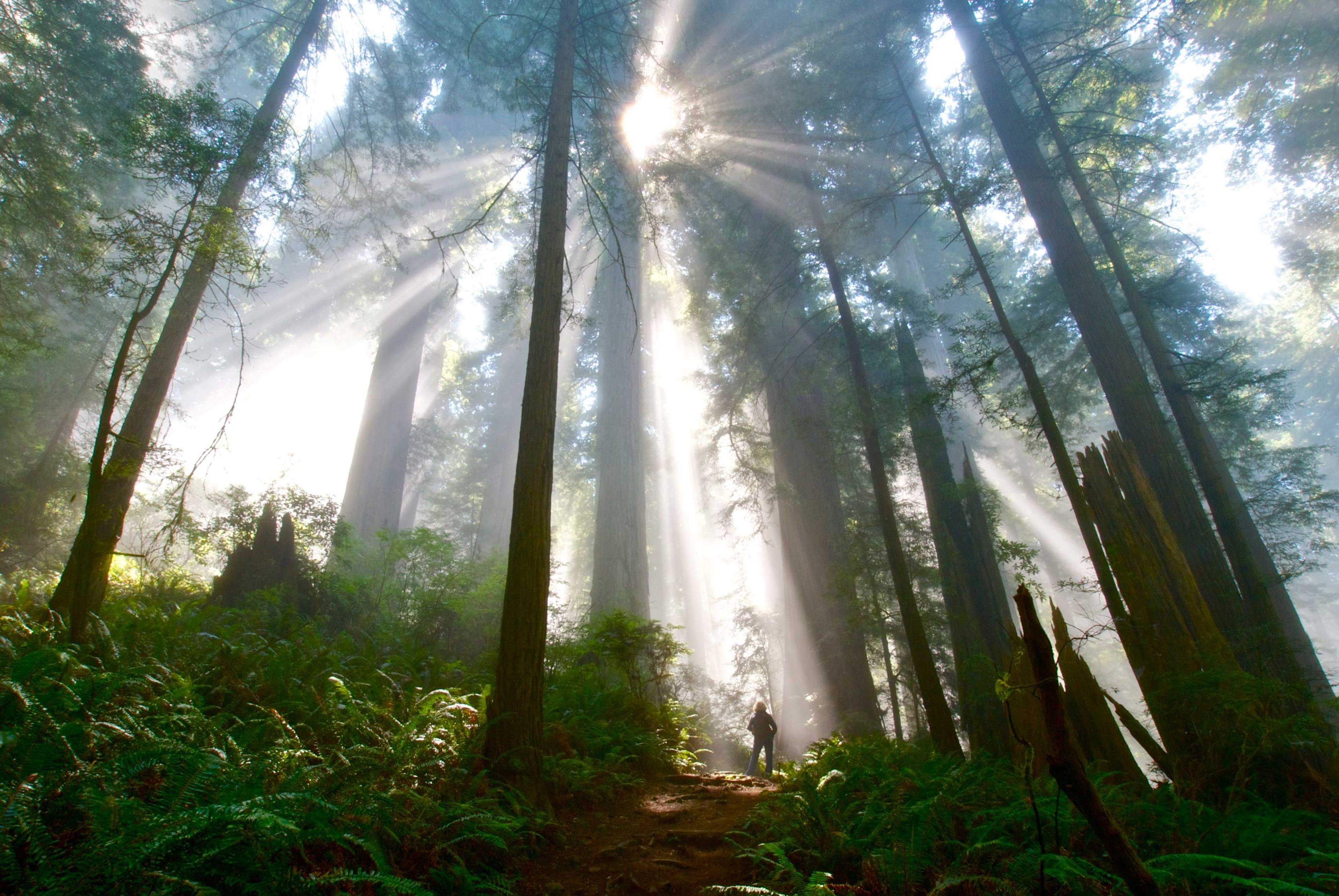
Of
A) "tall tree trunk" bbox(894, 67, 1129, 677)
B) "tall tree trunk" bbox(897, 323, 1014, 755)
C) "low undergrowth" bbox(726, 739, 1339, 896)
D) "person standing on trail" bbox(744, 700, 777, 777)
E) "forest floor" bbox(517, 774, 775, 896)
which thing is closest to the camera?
"low undergrowth" bbox(726, 739, 1339, 896)

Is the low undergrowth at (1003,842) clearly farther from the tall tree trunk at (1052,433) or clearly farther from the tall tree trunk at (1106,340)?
the tall tree trunk at (1106,340)

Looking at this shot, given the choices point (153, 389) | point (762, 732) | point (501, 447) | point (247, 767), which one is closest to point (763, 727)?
point (762, 732)

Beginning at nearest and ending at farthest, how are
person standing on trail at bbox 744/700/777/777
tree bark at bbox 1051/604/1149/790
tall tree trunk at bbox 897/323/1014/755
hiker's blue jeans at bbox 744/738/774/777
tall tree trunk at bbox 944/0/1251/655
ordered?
1. tree bark at bbox 1051/604/1149/790
2. tall tree trunk at bbox 944/0/1251/655
3. tall tree trunk at bbox 897/323/1014/755
4. hiker's blue jeans at bbox 744/738/774/777
5. person standing on trail at bbox 744/700/777/777

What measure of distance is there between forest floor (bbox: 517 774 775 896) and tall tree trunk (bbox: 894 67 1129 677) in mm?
3736

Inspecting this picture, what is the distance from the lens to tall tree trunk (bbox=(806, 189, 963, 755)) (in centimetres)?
619

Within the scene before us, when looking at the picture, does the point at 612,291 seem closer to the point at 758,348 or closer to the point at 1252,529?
the point at 758,348

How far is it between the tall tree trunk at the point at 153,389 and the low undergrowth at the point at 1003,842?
15.0 ft

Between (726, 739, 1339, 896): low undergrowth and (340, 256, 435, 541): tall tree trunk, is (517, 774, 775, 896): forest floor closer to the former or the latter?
(726, 739, 1339, 896): low undergrowth

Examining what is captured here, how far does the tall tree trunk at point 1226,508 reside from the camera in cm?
553

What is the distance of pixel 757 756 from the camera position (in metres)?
9.58

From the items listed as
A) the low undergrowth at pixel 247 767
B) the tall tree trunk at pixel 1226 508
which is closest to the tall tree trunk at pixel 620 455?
the low undergrowth at pixel 247 767

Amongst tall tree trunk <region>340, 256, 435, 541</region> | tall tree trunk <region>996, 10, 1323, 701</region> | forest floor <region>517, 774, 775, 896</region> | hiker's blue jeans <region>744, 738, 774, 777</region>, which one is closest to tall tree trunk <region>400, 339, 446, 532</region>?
tall tree trunk <region>340, 256, 435, 541</region>

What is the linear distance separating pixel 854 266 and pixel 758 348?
3412 millimetres

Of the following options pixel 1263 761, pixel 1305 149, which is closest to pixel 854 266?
pixel 1263 761
